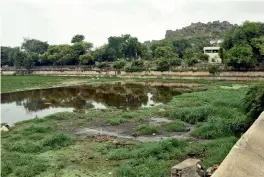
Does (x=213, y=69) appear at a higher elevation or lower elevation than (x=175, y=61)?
lower

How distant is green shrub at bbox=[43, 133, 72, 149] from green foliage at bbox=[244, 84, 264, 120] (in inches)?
346

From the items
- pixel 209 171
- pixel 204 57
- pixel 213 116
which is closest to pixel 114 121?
pixel 213 116

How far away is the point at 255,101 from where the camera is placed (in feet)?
55.3

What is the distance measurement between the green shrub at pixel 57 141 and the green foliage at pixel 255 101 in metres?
8.80

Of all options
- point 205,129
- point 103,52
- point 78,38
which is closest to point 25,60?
point 103,52

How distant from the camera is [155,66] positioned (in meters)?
65.5

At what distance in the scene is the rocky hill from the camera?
133m

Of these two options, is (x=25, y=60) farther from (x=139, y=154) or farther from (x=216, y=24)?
(x=216, y=24)

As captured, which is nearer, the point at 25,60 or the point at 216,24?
the point at 25,60

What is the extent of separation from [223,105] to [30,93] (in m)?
28.2

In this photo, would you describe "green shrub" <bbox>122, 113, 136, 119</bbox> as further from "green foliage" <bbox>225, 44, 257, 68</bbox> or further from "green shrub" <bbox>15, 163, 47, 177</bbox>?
"green foliage" <bbox>225, 44, 257, 68</bbox>

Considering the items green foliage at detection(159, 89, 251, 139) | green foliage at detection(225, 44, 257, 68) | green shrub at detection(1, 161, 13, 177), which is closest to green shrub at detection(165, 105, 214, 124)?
green foliage at detection(159, 89, 251, 139)

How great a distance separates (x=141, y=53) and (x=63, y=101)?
1870 inches

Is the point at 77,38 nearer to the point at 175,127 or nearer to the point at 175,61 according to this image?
the point at 175,61
